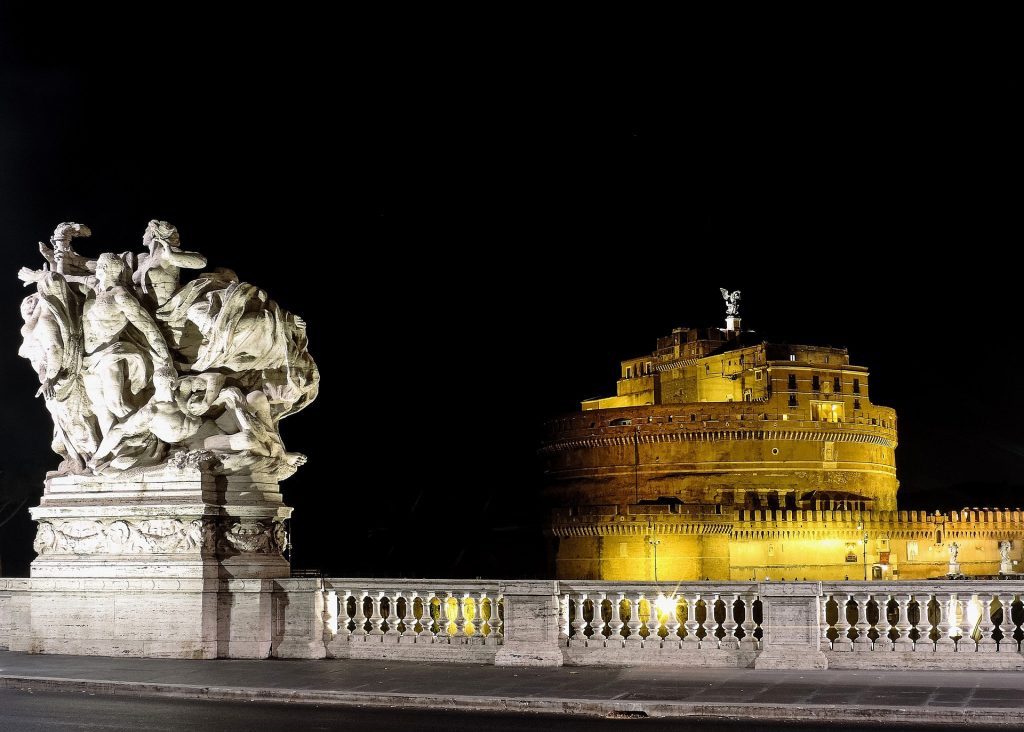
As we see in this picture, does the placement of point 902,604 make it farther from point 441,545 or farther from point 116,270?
point 441,545

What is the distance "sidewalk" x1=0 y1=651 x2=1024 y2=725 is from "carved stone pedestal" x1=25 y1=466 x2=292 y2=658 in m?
0.46

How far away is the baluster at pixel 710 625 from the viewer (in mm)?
10844

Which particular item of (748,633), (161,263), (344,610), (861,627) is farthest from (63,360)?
(861,627)

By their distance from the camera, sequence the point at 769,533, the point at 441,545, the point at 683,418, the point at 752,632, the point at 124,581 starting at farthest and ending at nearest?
the point at 441,545, the point at 683,418, the point at 769,533, the point at 124,581, the point at 752,632

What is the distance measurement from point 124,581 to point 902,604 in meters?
6.75

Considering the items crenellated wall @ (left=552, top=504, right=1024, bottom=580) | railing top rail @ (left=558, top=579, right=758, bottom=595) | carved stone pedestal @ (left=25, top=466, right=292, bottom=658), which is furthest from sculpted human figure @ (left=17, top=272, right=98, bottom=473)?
crenellated wall @ (left=552, top=504, right=1024, bottom=580)

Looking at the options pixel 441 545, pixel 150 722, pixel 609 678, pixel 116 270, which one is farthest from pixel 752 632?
pixel 441 545

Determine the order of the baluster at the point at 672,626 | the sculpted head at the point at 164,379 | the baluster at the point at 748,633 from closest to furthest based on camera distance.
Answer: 1. the baluster at the point at 748,633
2. the baluster at the point at 672,626
3. the sculpted head at the point at 164,379

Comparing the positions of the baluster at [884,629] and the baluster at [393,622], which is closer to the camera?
the baluster at [884,629]

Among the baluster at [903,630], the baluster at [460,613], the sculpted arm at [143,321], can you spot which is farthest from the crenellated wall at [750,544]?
the baluster at [903,630]

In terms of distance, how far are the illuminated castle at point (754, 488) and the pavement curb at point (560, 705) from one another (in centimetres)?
5912

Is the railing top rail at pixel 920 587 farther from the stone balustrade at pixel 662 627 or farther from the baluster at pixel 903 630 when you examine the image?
the stone balustrade at pixel 662 627

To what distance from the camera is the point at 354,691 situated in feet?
32.2

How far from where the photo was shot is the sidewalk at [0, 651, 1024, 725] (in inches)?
338
